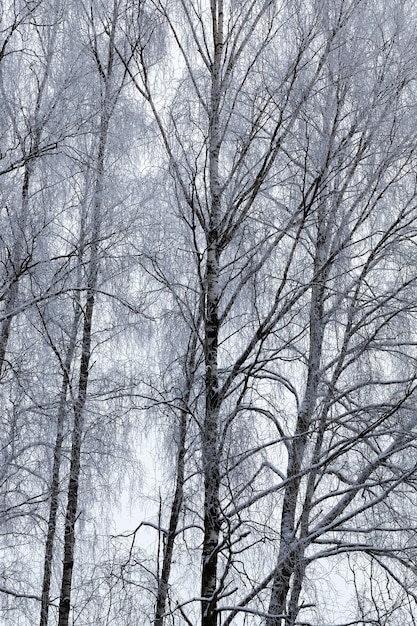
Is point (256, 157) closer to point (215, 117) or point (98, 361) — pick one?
point (215, 117)

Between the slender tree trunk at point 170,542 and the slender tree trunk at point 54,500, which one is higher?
the slender tree trunk at point 54,500

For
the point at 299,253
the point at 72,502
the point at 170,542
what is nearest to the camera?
the point at 299,253

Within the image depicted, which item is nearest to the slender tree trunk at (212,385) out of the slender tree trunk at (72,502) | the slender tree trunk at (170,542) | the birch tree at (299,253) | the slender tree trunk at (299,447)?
the birch tree at (299,253)

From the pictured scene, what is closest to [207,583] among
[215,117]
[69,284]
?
[215,117]

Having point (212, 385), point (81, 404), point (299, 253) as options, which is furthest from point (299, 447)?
point (81, 404)

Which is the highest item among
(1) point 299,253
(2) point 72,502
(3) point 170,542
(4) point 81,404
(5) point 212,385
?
(1) point 299,253

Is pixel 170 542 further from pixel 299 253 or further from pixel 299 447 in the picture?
pixel 299 253

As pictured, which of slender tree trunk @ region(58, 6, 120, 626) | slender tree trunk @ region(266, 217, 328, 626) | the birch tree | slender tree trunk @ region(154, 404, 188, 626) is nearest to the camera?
the birch tree

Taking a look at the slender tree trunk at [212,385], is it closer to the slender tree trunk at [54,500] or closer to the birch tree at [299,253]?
the birch tree at [299,253]

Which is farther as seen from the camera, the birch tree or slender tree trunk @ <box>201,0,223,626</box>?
the birch tree

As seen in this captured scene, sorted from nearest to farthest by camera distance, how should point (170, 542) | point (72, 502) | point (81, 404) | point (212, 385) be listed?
point (212, 385)
point (170, 542)
point (81, 404)
point (72, 502)

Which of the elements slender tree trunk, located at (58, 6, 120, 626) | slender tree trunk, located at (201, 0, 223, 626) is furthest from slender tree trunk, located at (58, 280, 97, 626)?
slender tree trunk, located at (201, 0, 223, 626)

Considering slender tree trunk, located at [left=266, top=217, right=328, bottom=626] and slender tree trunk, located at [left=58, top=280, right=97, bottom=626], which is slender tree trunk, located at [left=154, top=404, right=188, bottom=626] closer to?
slender tree trunk, located at [left=266, top=217, right=328, bottom=626]

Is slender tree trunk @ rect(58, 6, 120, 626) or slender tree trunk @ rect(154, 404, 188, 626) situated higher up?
slender tree trunk @ rect(58, 6, 120, 626)
